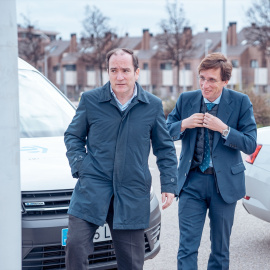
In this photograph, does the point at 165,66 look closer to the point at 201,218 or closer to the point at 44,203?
the point at 201,218

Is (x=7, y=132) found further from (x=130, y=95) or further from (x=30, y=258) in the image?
(x=30, y=258)

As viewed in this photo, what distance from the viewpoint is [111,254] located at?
154 inches

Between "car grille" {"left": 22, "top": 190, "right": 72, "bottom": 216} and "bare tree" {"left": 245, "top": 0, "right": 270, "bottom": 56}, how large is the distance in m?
42.7

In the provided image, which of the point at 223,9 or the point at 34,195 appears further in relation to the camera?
the point at 223,9

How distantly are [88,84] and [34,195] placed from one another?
7751 centimetres

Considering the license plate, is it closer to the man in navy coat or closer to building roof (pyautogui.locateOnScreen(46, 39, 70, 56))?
the man in navy coat

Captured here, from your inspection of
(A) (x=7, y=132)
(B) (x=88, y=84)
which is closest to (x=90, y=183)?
(A) (x=7, y=132)

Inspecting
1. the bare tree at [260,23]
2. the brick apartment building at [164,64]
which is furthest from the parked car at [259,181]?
the brick apartment building at [164,64]

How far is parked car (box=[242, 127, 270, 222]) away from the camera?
5.08 metres

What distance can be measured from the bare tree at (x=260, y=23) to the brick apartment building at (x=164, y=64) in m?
9.04

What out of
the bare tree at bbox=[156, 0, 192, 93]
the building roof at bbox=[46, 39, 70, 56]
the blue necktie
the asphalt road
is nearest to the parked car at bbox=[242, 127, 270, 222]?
the asphalt road

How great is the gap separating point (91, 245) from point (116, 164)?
0.51m

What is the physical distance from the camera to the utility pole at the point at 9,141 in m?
2.47

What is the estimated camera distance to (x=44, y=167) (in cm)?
399
